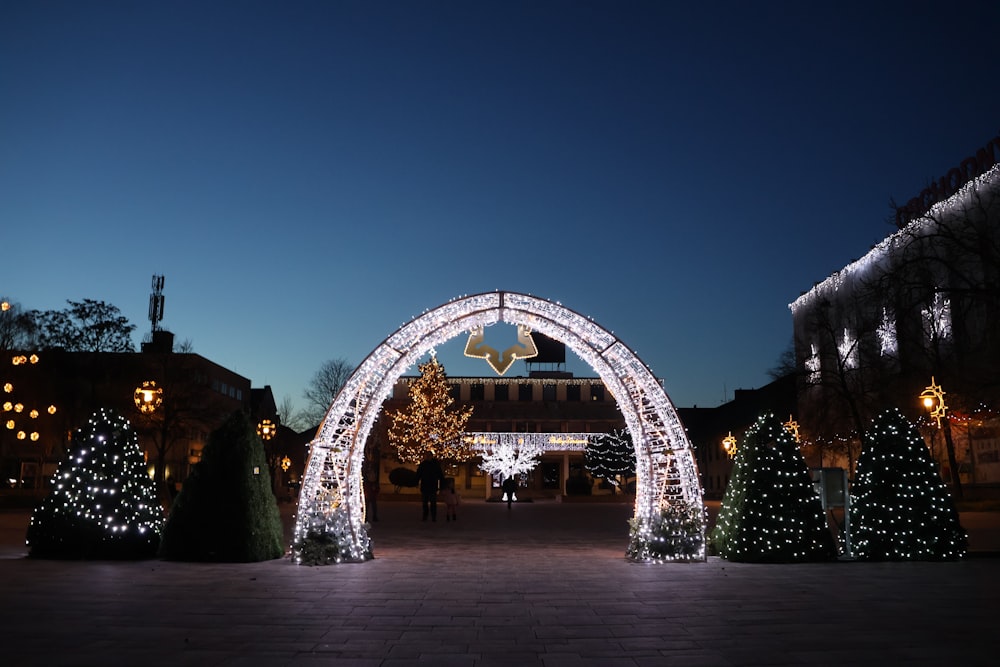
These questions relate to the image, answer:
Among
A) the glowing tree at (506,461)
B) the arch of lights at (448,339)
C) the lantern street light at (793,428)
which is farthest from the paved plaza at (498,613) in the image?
the glowing tree at (506,461)

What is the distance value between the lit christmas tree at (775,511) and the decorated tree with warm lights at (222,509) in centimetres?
785

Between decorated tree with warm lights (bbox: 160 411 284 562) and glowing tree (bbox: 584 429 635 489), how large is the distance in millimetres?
41361

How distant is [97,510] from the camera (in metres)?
13.2

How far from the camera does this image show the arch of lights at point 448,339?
13.6m

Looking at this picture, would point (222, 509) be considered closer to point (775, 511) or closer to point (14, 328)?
point (775, 511)

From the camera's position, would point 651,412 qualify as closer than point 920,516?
No

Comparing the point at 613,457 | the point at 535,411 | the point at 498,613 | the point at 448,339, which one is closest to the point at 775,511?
the point at 448,339

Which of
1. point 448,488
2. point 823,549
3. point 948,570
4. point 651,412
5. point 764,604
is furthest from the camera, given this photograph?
point 448,488

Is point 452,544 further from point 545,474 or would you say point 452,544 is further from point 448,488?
point 545,474

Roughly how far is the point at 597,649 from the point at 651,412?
789cm

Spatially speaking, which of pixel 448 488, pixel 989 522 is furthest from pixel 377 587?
pixel 989 522

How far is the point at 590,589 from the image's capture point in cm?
1038

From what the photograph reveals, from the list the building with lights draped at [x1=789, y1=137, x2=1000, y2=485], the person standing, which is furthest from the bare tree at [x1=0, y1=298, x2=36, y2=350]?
the building with lights draped at [x1=789, y1=137, x2=1000, y2=485]

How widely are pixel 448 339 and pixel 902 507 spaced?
318 inches
